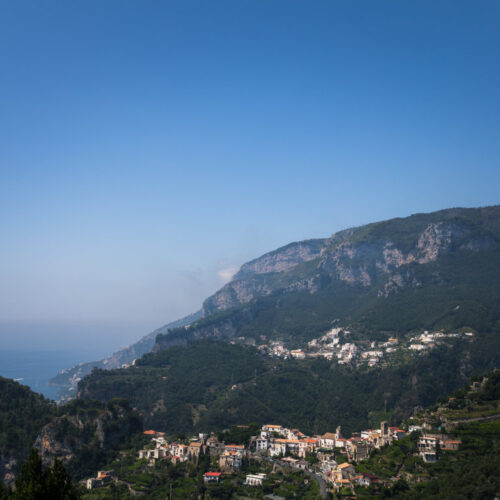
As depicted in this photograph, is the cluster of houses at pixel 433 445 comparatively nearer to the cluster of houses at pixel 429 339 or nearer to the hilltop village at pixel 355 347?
the hilltop village at pixel 355 347

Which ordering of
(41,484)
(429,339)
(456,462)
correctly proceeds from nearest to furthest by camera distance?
(41,484), (456,462), (429,339)

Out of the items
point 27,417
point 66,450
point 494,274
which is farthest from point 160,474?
point 494,274

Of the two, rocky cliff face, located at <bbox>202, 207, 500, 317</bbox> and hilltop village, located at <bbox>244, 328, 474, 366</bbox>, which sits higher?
rocky cliff face, located at <bbox>202, 207, 500, 317</bbox>

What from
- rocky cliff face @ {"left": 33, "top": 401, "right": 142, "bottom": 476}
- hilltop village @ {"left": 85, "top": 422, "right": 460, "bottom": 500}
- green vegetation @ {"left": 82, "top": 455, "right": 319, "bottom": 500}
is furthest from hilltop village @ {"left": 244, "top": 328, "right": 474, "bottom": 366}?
green vegetation @ {"left": 82, "top": 455, "right": 319, "bottom": 500}

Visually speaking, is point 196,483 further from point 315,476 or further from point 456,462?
point 456,462

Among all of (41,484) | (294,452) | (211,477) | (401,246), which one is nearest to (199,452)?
(211,477)

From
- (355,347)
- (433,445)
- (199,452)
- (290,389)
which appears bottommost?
(290,389)

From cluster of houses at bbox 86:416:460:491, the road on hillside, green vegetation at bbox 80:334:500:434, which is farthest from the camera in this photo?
green vegetation at bbox 80:334:500:434

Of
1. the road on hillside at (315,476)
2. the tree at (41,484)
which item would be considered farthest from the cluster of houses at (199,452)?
the tree at (41,484)

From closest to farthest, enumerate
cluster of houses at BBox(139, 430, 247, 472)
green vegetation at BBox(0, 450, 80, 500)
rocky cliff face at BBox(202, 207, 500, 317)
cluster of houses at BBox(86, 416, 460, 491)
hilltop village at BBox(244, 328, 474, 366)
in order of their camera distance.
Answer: green vegetation at BBox(0, 450, 80, 500) → cluster of houses at BBox(86, 416, 460, 491) → cluster of houses at BBox(139, 430, 247, 472) → hilltop village at BBox(244, 328, 474, 366) → rocky cliff face at BBox(202, 207, 500, 317)

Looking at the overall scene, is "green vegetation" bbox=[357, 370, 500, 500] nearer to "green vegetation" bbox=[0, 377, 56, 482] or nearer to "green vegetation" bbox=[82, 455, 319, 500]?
"green vegetation" bbox=[82, 455, 319, 500]

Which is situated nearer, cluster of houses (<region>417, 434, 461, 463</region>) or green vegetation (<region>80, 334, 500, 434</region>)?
cluster of houses (<region>417, 434, 461, 463</region>)
